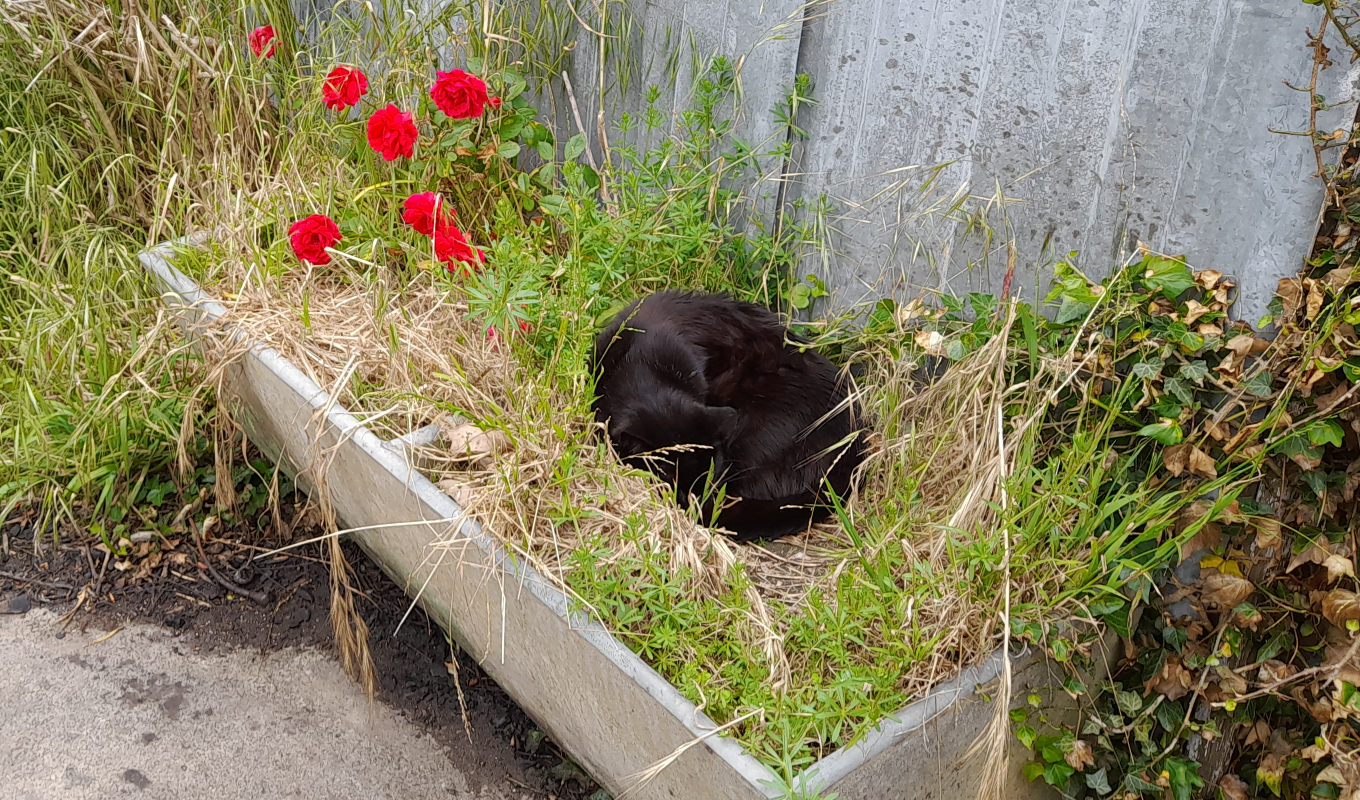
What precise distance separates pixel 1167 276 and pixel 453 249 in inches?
66.0

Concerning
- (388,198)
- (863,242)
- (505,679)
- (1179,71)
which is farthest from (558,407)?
(1179,71)

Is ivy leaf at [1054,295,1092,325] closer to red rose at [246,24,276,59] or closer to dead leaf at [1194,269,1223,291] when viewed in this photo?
dead leaf at [1194,269,1223,291]

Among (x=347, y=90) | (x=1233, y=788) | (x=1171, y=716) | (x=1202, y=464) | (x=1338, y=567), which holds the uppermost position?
(x=347, y=90)

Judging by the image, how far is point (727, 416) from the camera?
Answer: 7.22 ft

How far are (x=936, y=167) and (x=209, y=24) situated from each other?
8.19 ft

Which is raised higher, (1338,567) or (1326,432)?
(1326,432)

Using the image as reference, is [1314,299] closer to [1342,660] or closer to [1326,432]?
[1326,432]

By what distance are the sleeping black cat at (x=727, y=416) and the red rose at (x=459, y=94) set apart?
2.58 feet

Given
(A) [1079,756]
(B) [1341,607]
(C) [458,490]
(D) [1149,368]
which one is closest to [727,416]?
(C) [458,490]

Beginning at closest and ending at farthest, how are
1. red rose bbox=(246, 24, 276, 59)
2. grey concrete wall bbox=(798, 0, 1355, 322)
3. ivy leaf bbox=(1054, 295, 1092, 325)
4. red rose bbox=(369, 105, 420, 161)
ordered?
grey concrete wall bbox=(798, 0, 1355, 322)
ivy leaf bbox=(1054, 295, 1092, 325)
red rose bbox=(369, 105, 420, 161)
red rose bbox=(246, 24, 276, 59)

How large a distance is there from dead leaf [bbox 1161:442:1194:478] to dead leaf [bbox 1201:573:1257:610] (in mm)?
215

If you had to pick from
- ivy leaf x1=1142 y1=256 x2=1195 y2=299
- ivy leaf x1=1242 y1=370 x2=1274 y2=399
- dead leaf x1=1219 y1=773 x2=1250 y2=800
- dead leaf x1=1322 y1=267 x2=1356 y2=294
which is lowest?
dead leaf x1=1219 y1=773 x2=1250 y2=800

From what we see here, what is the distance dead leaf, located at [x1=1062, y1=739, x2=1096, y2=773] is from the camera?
1960 millimetres

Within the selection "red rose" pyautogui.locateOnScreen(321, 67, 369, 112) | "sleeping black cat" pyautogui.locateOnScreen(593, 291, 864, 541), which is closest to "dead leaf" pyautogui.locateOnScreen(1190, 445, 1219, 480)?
"sleeping black cat" pyautogui.locateOnScreen(593, 291, 864, 541)
